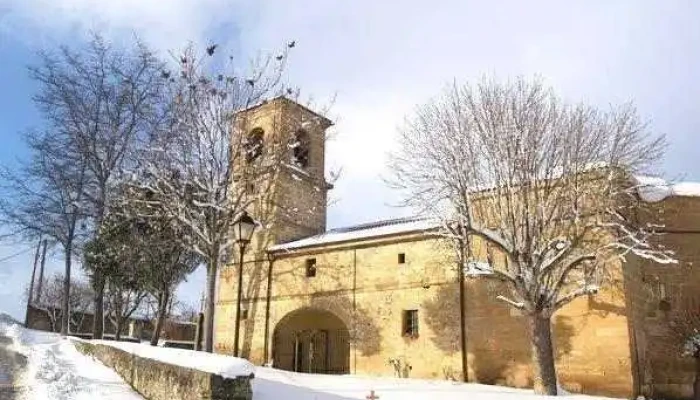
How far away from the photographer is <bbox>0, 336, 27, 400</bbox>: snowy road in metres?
10.8

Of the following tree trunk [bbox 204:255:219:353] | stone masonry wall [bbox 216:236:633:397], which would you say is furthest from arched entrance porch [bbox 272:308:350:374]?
tree trunk [bbox 204:255:219:353]

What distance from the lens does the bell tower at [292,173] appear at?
83.9 ft

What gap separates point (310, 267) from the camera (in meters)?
24.6

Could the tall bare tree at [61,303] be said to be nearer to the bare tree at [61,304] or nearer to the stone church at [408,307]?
the bare tree at [61,304]

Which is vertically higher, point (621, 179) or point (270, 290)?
point (621, 179)

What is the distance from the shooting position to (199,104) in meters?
21.4

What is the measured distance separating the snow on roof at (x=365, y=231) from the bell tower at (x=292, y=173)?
3.66 ft

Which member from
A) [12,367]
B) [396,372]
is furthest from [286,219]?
[12,367]

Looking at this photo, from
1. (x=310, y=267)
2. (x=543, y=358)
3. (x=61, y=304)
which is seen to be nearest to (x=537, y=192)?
(x=543, y=358)

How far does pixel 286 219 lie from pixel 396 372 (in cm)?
964

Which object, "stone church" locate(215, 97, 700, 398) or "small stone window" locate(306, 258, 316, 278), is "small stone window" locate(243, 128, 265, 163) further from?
"small stone window" locate(306, 258, 316, 278)

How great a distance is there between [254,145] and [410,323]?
391 inches

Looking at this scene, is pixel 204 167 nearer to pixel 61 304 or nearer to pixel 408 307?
pixel 408 307

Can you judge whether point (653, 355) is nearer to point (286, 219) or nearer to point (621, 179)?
point (621, 179)
